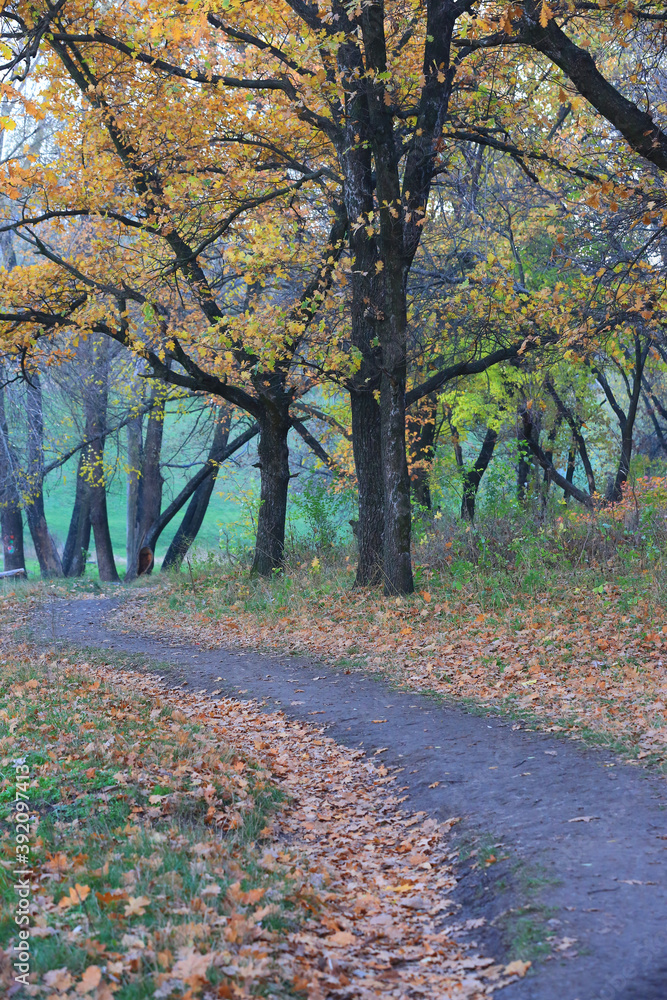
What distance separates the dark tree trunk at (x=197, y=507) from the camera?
2195cm

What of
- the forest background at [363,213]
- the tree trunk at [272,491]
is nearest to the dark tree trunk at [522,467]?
the forest background at [363,213]

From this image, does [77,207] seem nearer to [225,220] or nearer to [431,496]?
[225,220]

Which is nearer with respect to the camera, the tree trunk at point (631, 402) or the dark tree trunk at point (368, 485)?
the dark tree trunk at point (368, 485)

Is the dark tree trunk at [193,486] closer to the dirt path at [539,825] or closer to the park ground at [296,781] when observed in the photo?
the park ground at [296,781]

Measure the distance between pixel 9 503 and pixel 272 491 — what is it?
1022cm

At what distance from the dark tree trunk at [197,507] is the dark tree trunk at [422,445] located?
4945mm

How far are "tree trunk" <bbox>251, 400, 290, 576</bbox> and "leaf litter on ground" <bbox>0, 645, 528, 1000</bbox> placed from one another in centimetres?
878

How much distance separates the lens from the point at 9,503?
23.1 metres

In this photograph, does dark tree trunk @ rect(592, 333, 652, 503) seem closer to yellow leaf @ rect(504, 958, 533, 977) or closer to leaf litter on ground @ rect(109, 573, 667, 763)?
leaf litter on ground @ rect(109, 573, 667, 763)

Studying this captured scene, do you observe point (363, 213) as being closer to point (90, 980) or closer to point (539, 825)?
point (539, 825)

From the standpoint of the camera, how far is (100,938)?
3.68m

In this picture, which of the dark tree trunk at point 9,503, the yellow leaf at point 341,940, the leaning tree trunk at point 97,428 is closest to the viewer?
the yellow leaf at point 341,940

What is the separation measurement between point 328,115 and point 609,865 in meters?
11.5

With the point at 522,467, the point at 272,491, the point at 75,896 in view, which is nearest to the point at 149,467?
the point at 272,491
